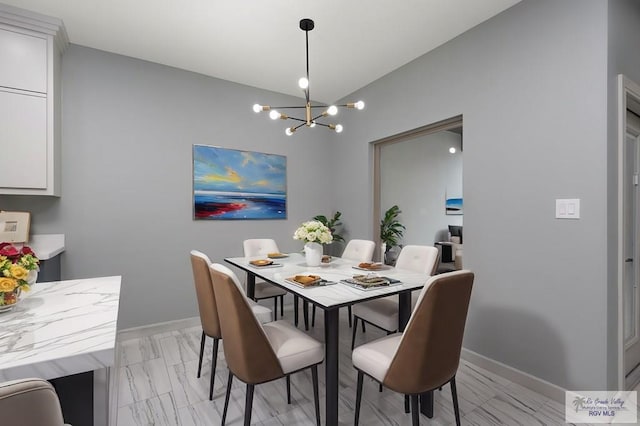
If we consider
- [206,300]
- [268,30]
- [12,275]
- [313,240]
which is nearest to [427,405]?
[313,240]

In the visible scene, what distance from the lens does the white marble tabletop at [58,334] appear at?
2.49 feet

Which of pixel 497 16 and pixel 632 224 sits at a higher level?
pixel 497 16

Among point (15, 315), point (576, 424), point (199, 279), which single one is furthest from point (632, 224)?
point (15, 315)

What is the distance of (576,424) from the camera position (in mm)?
1723

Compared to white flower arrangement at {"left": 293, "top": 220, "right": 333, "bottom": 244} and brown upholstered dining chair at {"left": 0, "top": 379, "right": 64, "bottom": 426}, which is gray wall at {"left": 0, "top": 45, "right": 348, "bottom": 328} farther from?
brown upholstered dining chair at {"left": 0, "top": 379, "right": 64, "bottom": 426}

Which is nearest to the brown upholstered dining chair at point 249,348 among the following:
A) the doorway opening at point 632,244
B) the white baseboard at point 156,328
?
the white baseboard at point 156,328

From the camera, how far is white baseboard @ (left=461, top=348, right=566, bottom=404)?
1.95 metres

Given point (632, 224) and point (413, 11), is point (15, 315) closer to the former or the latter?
point (413, 11)

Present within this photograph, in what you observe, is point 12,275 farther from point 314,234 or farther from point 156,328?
point 156,328

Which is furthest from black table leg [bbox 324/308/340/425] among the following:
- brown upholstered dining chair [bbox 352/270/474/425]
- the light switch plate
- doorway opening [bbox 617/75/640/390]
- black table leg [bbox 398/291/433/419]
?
doorway opening [bbox 617/75/640/390]

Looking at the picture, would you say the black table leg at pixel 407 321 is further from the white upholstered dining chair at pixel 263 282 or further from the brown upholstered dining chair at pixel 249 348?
the white upholstered dining chair at pixel 263 282

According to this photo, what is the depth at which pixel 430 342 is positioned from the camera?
1.31 meters

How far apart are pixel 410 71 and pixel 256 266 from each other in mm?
2395

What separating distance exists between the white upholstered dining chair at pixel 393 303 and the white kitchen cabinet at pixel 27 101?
2.62 metres
